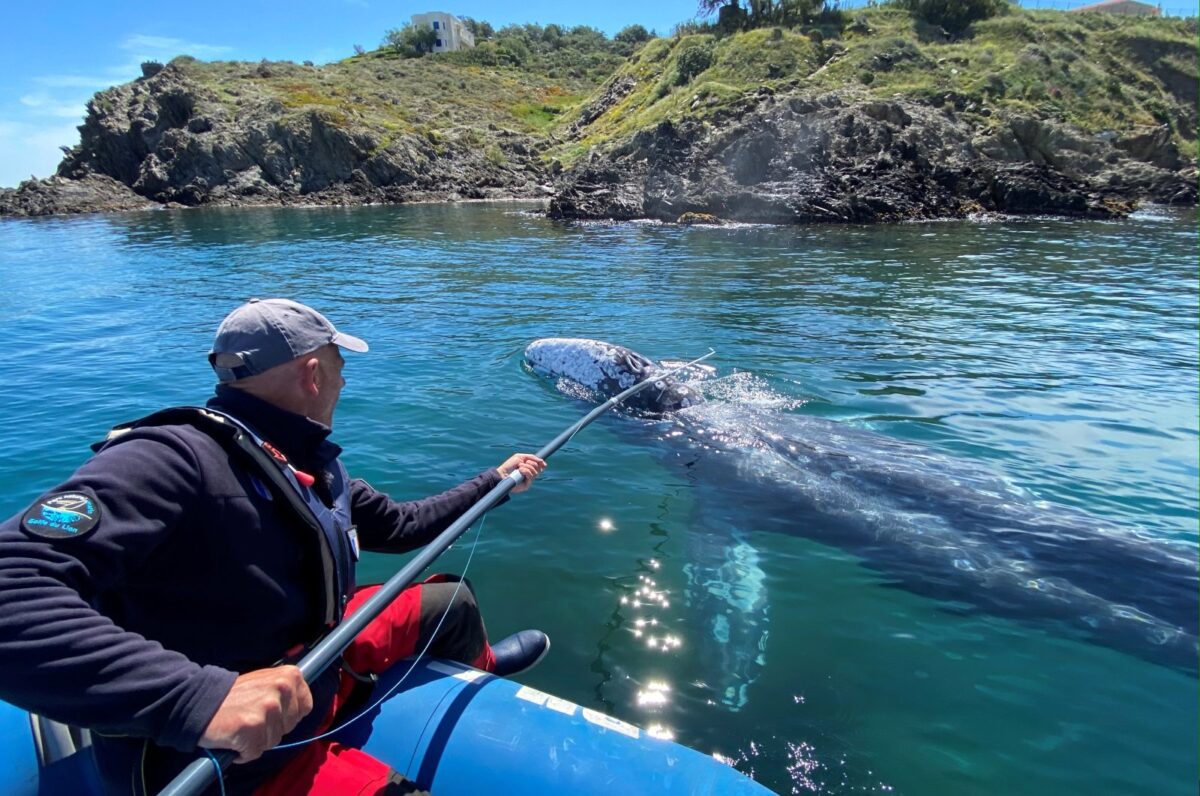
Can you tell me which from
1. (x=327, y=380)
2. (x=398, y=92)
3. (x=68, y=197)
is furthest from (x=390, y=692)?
(x=398, y=92)

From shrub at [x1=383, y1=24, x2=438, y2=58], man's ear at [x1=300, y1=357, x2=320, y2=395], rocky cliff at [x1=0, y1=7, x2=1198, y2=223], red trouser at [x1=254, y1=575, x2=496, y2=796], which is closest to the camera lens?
red trouser at [x1=254, y1=575, x2=496, y2=796]

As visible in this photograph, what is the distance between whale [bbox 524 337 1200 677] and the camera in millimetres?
5543

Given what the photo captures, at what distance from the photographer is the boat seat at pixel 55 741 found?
2768 mm

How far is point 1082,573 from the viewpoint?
598 centimetres

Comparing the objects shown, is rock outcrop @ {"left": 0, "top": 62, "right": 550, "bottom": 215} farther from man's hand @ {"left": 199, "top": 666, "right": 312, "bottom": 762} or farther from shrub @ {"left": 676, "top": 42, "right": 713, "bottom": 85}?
man's hand @ {"left": 199, "top": 666, "right": 312, "bottom": 762}

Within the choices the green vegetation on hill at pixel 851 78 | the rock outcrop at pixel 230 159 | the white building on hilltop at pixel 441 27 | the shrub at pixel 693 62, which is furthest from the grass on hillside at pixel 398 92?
the shrub at pixel 693 62

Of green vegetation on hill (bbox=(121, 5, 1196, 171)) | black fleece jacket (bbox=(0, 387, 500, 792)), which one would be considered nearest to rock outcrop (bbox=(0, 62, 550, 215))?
green vegetation on hill (bbox=(121, 5, 1196, 171))

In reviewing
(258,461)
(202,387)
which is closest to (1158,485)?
(258,461)

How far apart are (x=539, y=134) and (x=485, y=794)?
279ft

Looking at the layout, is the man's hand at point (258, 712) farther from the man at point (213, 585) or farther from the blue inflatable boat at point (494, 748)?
the blue inflatable boat at point (494, 748)

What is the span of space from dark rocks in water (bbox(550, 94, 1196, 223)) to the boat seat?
1402 inches

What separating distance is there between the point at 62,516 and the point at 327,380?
123 cm

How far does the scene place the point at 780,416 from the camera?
9742mm

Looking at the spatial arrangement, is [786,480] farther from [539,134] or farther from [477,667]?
[539,134]
